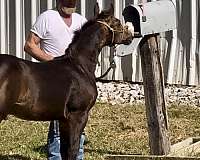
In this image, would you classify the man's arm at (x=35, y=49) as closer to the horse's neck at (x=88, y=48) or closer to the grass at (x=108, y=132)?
the horse's neck at (x=88, y=48)

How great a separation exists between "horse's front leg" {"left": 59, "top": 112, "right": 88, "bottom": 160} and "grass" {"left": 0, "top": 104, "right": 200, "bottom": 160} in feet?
3.83

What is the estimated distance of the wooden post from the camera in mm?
7203

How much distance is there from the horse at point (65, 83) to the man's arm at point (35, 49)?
0.71 ft

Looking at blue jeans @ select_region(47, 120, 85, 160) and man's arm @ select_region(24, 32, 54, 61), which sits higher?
man's arm @ select_region(24, 32, 54, 61)

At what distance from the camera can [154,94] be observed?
7.24 meters

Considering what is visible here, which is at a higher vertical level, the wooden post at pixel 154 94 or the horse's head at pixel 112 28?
the horse's head at pixel 112 28

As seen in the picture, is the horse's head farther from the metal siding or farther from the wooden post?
the metal siding

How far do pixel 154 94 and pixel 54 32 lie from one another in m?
1.33

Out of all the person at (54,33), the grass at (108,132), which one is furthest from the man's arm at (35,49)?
the grass at (108,132)

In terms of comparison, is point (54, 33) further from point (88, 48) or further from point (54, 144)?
point (54, 144)

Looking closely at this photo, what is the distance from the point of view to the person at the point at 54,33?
686 centimetres

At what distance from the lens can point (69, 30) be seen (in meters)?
6.92

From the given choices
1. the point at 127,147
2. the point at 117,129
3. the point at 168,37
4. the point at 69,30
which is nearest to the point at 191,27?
the point at 168,37

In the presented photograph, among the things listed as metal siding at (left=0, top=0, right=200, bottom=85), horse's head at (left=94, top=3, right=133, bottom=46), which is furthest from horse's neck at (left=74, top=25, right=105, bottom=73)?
metal siding at (left=0, top=0, right=200, bottom=85)
